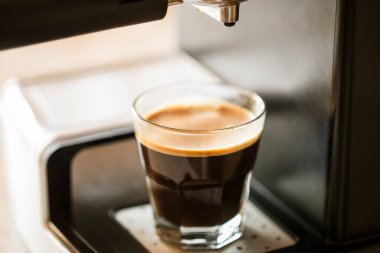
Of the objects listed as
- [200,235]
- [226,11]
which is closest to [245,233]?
[200,235]

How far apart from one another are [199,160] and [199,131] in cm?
2

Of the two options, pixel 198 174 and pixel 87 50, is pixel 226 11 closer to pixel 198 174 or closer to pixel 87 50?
pixel 198 174

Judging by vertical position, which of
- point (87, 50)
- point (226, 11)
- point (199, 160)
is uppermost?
point (226, 11)

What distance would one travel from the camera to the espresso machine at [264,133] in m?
0.53

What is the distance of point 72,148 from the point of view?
0.64 metres

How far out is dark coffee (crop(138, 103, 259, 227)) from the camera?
579 mm

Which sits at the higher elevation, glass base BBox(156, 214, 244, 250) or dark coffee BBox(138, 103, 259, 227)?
dark coffee BBox(138, 103, 259, 227)

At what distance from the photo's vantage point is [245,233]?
624mm

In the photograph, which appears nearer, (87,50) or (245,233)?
(245,233)

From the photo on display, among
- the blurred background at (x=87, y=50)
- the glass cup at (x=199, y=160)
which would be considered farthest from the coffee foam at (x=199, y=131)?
the blurred background at (x=87, y=50)

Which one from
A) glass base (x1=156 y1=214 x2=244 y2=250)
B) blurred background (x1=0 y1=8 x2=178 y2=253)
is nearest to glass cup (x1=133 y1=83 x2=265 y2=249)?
glass base (x1=156 y1=214 x2=244 y2=250)

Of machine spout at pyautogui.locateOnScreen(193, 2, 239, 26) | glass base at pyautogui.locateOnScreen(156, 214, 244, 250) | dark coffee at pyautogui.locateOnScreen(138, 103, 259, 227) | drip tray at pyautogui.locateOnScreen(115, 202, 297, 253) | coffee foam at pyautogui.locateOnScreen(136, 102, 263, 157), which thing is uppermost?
machine spout at pyautogui.locateOnScreen(193, 2, 239, 26)

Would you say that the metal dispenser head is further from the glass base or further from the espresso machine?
the glass base

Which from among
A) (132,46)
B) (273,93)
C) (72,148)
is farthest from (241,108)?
(132,46)
